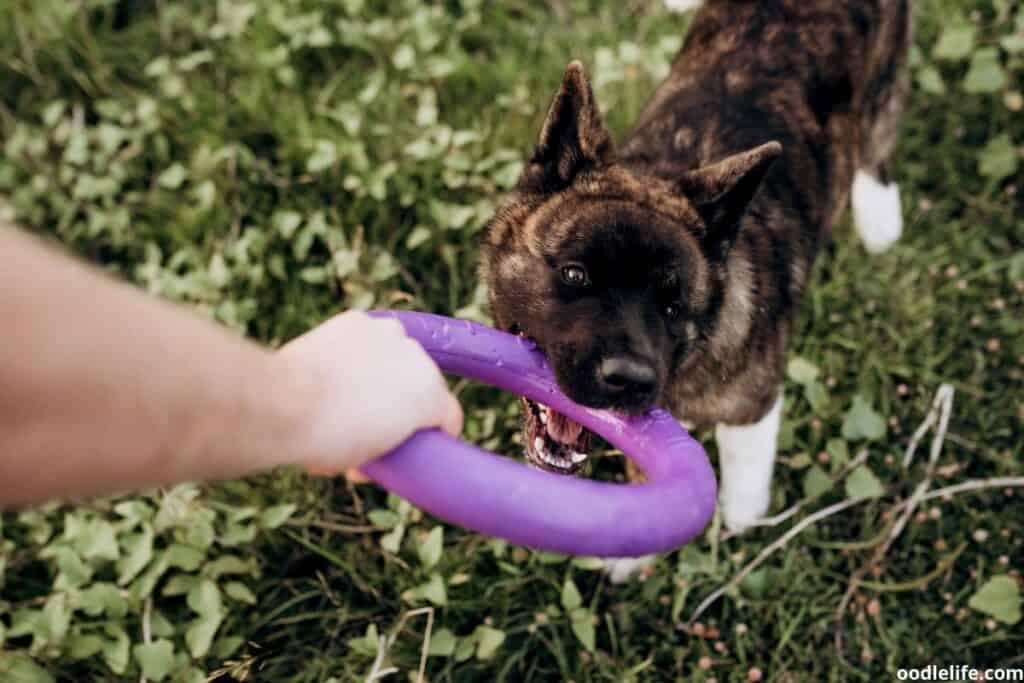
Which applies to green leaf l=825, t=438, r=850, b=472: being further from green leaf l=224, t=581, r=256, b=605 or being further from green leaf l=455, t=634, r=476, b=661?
green leaf l=224, t=581, r=256, b=605

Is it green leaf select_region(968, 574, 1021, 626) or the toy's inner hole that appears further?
green leaf select_region(968, 574, 1021, 626)

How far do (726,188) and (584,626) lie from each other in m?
1.32

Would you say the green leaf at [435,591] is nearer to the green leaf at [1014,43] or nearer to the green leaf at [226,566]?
the green leaf at [226,566]

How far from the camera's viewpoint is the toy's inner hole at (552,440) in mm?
2533

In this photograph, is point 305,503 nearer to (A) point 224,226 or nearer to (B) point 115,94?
(A) point 224,226

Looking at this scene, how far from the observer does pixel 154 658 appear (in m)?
A: 2.50

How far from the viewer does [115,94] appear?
14.3 ft

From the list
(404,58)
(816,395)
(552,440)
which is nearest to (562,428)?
(552,440)

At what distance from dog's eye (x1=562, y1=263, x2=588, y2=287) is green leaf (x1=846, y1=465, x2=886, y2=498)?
4.12ft

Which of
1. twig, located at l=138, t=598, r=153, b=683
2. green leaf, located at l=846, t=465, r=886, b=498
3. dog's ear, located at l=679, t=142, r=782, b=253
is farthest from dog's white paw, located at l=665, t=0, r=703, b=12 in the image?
twig, located at l=138, t=598, r=153, b=683

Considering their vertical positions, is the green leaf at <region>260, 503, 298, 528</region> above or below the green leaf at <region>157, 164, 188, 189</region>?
Result: below

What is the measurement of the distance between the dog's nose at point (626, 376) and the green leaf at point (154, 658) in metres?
1.38

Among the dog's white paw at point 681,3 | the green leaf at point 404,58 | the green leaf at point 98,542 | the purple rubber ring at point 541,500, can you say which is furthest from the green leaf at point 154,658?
the dog's white paw at point 681,3

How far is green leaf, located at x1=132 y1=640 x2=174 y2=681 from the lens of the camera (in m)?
2.50
